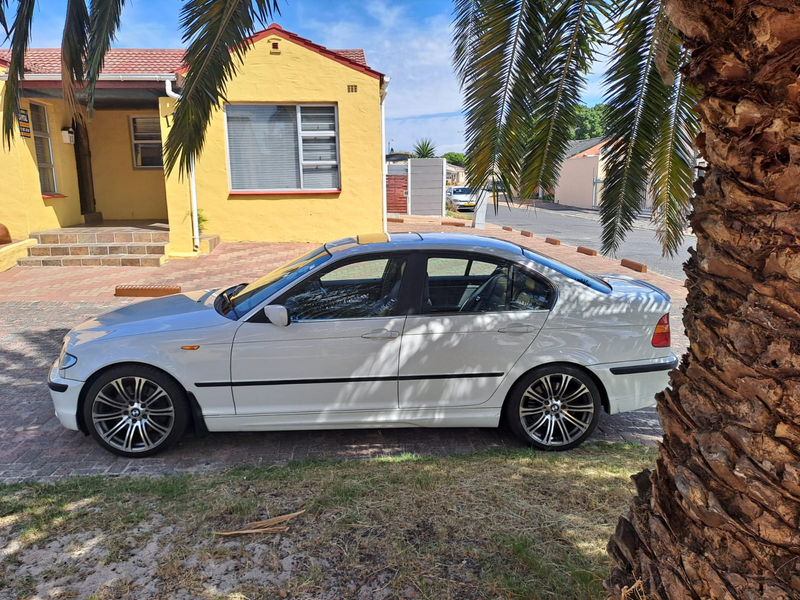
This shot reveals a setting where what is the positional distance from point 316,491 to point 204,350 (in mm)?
1326

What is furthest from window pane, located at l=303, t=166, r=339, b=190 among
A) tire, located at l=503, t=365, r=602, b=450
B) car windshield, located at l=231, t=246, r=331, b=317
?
tire, located at l=503, t=365, r=602, b=450

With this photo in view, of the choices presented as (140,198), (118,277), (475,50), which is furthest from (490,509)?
(140,198)

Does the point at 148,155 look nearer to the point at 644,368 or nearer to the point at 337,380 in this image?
the point at 337,380

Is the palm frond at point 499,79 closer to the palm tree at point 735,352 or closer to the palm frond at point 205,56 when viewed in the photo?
the palm frond at point 205,56

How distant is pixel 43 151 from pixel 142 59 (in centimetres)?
299

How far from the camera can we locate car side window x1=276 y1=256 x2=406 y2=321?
455 centimetres

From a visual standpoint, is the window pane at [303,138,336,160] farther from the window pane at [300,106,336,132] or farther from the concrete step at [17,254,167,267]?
the concrete step at [17,254,167,267]

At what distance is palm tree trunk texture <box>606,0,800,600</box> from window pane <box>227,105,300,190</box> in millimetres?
13344

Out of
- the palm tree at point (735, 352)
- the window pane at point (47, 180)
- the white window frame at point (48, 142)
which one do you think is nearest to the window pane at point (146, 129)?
the white window frame at point (48, 142)

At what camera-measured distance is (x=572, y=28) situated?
3963 millimetres

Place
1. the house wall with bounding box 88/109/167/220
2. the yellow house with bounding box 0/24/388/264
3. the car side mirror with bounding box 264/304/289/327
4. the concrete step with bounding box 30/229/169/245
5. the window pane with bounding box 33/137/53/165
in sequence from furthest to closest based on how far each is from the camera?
the house wall with bounding box 88/109/167/220
the yellow house with bounding box 0/24/388/264
the window pane with bounding box 33/137/53/165
the concrete step with bounding box 30/229/169/245
the car side mirror with bounding box 264/304/289/327

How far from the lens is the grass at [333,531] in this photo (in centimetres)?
295

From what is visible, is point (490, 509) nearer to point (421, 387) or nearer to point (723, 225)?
point (421, 387)

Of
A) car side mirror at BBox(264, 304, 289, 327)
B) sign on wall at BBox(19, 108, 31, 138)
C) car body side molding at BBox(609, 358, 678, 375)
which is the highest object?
sign on wall at BBox(19, 108, 31, 138)
